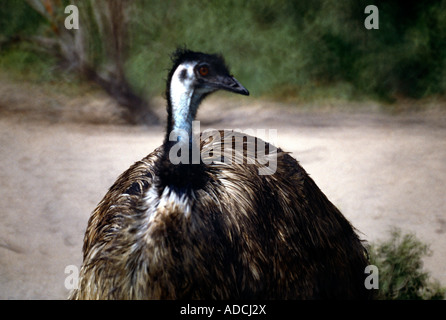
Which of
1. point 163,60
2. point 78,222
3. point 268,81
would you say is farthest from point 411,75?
point 78,222

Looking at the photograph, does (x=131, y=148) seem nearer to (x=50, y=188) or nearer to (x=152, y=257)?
(x=50, y=188)

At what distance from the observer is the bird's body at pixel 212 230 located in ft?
6.15

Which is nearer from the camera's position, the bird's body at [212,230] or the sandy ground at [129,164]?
the bird's body at [212,230]

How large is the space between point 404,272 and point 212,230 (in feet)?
4.59

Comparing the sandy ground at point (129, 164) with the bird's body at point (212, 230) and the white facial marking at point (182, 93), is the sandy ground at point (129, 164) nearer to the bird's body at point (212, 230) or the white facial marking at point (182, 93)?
the bird's body at point (212, 230)

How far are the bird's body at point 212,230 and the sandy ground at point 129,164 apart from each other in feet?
2.42

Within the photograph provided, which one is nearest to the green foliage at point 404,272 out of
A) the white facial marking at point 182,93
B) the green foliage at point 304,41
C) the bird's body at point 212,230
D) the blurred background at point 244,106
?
the blurred background at point 244,106

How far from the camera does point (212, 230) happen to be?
197 centimetres

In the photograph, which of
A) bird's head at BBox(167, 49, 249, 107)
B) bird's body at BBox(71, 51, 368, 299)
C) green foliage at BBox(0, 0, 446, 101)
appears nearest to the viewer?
bird's body at BBox(71, 51, 368, 299)

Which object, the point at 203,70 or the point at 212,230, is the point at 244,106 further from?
the point at 212,230

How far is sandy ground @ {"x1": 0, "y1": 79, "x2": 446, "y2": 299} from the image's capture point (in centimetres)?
292

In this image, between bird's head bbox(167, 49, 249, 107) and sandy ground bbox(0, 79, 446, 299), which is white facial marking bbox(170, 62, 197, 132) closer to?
bird's head bbox(167, 49, 249, 107)

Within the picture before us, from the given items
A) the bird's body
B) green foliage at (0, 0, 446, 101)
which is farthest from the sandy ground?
the bird's body
